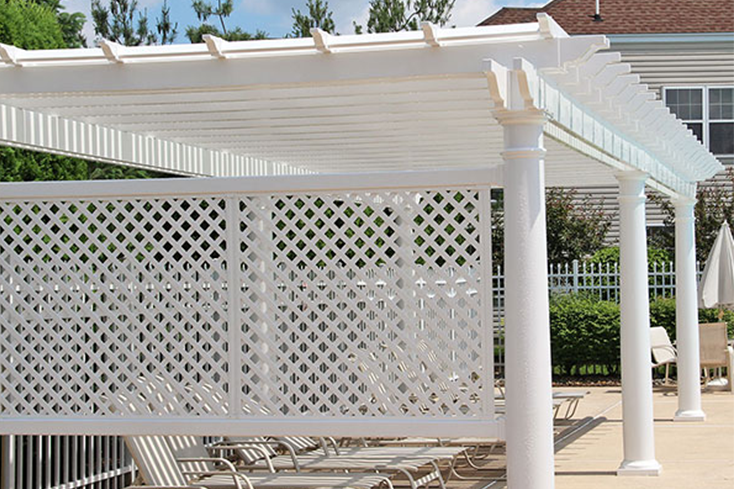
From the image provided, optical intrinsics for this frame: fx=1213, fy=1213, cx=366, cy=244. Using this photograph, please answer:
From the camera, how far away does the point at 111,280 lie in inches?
282

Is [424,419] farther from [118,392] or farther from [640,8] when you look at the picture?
[640,8]

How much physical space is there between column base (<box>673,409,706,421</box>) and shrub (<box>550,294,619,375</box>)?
418 centimetres

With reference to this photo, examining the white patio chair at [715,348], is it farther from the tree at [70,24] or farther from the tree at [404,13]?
the tree at [70,24]

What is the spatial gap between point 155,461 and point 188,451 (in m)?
0.69

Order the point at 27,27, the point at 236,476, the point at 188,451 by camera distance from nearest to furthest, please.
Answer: the point at 236,476 → the point at 188,451 → the point at 27,27

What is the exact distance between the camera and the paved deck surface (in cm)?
912

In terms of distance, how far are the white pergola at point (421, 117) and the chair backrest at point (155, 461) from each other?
486 millimetres

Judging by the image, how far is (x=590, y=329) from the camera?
A: 1708cm

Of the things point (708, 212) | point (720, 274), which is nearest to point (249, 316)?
point (720, 274)

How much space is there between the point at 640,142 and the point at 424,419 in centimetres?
388

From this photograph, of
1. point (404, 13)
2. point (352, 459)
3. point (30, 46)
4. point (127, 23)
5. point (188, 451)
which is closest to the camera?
point (188, 451)

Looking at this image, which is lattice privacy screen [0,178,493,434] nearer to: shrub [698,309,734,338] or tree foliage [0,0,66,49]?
A: tree foliage [0,0,66,49]

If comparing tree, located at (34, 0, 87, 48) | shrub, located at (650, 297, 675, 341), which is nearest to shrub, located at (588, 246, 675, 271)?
shrub, located at (650, 297, 675, 341)

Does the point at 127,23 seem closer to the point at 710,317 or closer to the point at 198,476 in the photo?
the point at 710,317
